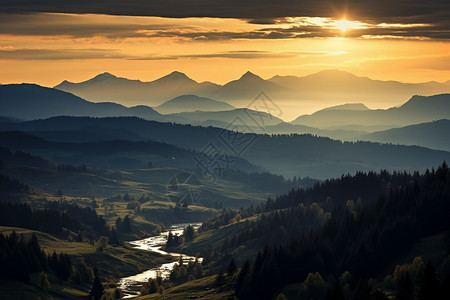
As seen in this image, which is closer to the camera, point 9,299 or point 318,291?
point 318,291

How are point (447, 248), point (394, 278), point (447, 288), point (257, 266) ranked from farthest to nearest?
point (257, 266) < point (447, 248) < point (394, 278) < point (447, 288)

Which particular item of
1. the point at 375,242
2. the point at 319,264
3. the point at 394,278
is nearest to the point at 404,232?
the point at 375,242

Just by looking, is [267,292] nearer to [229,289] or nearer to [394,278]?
[229,289]

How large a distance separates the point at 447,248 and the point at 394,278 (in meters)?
24.8

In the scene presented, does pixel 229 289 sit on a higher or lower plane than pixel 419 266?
lower

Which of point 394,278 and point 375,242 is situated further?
point 375,242

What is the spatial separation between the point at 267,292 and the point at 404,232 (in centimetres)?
4296

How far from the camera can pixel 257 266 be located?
633ft

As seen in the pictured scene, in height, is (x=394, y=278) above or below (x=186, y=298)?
above

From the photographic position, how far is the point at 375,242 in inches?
7736

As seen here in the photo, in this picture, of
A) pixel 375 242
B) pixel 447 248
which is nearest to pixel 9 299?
pixel 375 242

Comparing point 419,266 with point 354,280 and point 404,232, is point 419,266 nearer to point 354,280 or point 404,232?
point 354,280

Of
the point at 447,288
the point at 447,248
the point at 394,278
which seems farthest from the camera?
the point at 447,248

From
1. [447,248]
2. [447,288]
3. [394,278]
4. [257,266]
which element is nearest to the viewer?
[447,288]
